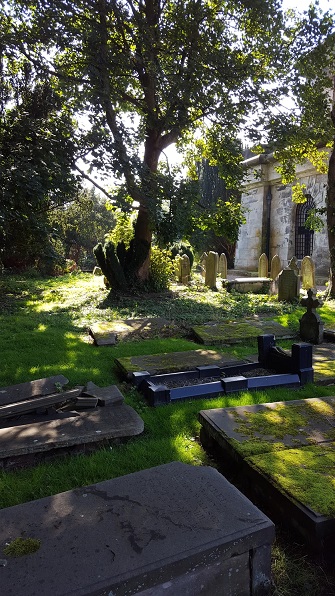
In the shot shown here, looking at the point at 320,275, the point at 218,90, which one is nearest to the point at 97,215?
the point at 320,275

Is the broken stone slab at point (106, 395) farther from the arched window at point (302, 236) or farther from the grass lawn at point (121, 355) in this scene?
the arched window at point (302, 236)

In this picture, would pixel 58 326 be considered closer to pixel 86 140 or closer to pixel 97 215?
pixel 86 140

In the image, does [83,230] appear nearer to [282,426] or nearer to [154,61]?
[154,61]

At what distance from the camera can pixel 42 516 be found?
1.73m

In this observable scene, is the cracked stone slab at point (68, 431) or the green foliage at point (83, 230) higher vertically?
the green foliage at point (83, 230)

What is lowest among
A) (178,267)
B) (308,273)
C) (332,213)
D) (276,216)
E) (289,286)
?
(289,286)

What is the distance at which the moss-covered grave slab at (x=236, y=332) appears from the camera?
6.08 m

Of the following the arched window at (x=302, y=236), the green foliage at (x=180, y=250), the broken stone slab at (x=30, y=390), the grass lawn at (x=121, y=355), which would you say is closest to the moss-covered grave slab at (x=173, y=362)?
the grass lawn at (x=121, y=355)

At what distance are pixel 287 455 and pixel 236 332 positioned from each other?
4.15 metres

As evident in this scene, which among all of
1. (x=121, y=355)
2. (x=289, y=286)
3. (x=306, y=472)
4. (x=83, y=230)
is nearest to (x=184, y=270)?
(x=289, y=286)

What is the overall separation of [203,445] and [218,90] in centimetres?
840

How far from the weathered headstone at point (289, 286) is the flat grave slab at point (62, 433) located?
7.84 meters

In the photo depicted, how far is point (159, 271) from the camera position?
39.6 feet

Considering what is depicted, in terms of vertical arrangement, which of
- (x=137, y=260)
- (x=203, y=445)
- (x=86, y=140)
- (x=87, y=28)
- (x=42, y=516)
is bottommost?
(x=203, y=445)
